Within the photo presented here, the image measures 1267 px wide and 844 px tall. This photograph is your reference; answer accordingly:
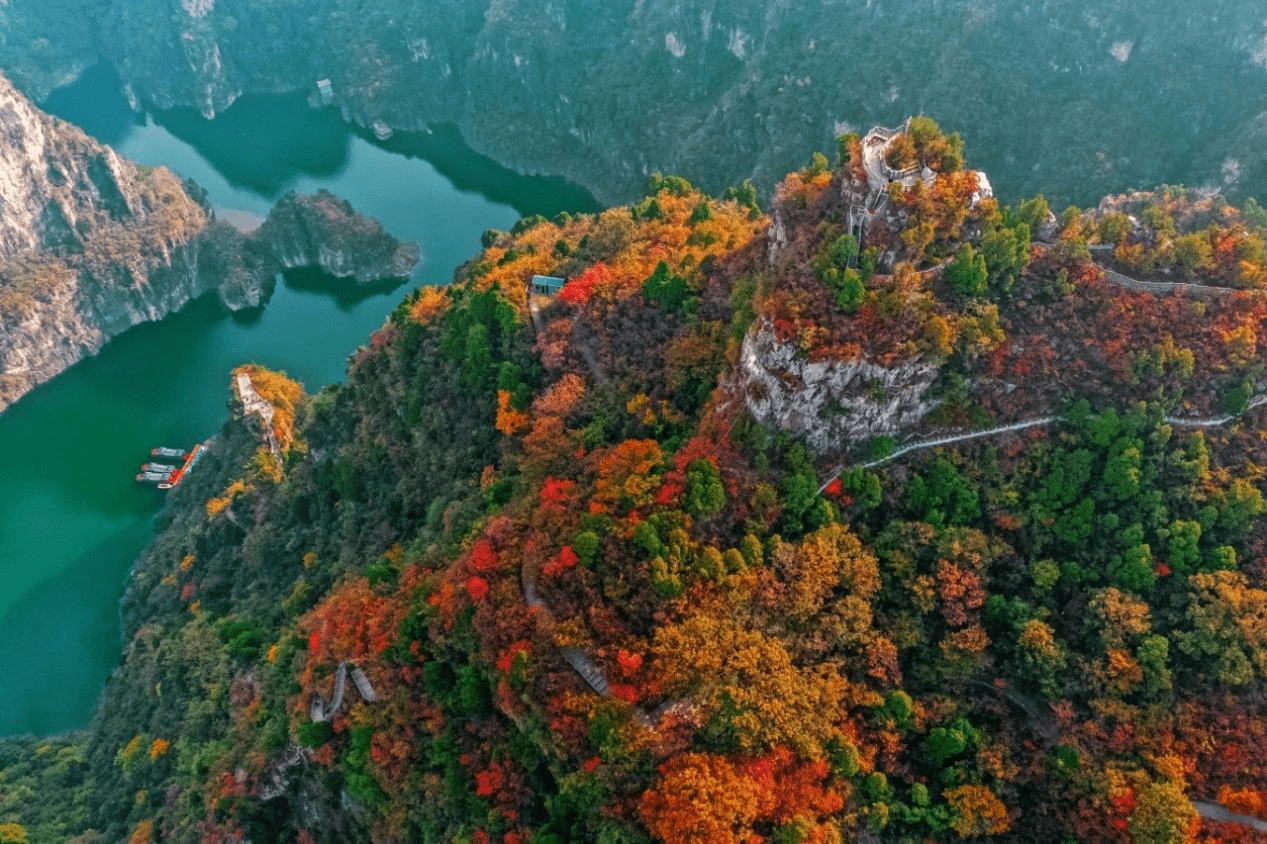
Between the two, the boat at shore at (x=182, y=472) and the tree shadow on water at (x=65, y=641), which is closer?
the tree shadow on water at (x=65, y=641)

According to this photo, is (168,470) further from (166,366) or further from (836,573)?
(836,573)

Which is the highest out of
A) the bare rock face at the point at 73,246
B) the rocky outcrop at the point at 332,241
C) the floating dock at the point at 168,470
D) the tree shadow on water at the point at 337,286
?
the rocky outcrop at the point at 332,241

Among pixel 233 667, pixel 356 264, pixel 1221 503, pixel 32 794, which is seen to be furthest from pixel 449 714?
pixel 356 264

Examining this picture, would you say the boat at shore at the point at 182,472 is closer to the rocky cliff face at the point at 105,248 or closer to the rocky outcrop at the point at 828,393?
the rocky cliff face at the point at 105,248

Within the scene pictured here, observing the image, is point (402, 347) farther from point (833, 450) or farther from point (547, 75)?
point (547, 75)

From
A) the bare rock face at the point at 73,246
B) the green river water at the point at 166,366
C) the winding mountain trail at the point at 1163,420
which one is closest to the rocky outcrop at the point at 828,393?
the winding mountain trail at the point at 1163,420

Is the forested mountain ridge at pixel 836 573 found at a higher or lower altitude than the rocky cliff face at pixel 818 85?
lower

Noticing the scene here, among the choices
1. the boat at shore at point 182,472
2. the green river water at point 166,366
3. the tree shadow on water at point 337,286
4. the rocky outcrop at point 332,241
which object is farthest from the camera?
the rocky outcrop at point 332,241
